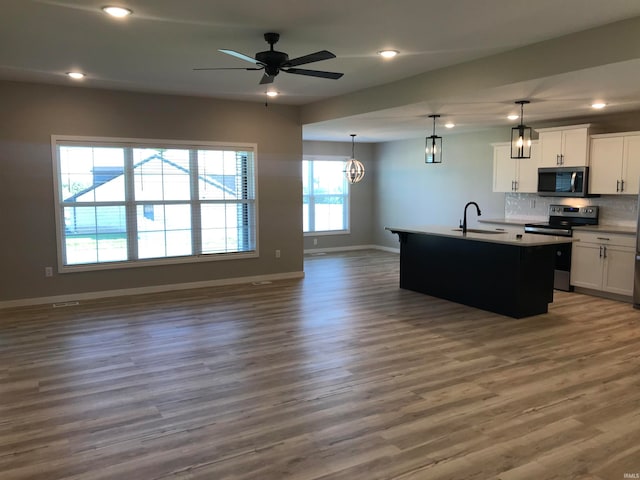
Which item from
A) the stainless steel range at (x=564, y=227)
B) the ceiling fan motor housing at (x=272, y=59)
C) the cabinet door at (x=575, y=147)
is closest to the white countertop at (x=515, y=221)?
the stainless steel range at (x=564, y=227)

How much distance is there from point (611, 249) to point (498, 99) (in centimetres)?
256

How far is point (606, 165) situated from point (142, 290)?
6326 mm

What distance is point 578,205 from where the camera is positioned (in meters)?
7.01

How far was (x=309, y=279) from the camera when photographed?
296 inches

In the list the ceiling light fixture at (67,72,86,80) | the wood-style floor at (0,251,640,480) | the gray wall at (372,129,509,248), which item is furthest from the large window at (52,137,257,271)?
the gray wall at (372,129,509,248)

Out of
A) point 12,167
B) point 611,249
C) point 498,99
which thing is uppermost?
point 498,99

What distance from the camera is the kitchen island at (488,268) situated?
17.3 ft

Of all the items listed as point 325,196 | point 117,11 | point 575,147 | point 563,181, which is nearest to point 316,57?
point 117,11

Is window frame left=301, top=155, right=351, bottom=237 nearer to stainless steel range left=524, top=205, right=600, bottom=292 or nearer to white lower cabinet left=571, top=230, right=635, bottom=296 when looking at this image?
stainless steel range left=524, top=205, right=600, bottom=292

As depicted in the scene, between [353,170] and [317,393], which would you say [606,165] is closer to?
[353,170]

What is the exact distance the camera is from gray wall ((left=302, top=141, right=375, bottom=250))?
34.6ft

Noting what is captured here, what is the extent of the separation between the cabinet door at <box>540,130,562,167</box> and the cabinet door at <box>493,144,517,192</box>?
1.64 feet

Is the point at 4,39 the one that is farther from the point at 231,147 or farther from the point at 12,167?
the point at 231,147

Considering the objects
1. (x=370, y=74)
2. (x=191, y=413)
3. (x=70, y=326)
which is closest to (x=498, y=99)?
(x=370, y=74)
